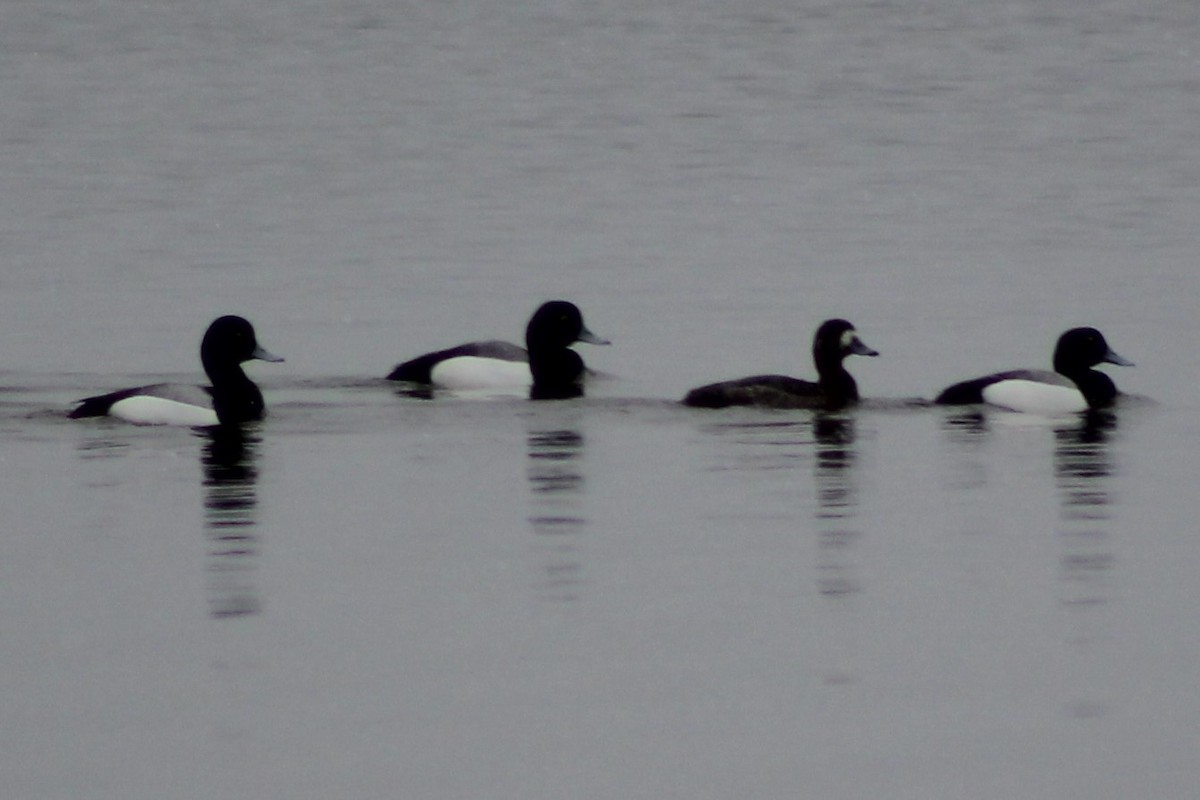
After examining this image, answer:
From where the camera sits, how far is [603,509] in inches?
612

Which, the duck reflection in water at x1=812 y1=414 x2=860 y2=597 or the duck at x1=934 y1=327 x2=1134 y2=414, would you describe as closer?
the duck reflection in water at x1=812 y1=414 x2=860 y2=597

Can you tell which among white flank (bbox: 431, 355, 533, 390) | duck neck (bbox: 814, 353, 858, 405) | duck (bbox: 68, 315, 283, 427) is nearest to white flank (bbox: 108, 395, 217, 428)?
duck (bbox: 68, 315, 283, 427)

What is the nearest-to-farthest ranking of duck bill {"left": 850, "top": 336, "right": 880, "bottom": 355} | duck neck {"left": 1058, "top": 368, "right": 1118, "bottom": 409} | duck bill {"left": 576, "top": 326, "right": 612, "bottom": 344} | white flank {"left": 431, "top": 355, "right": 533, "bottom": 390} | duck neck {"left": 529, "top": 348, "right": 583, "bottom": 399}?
duck bill {"left": 850, "top": 336, "right": 880, "bottom": 355}
duck neck {"left": 1058, "top": 368, "right": 1118, "bottom": 409}
white flank {"left": 431, "top": 355, "right": 533, "bottom": 390}
duck neck {"left": 529, "top": 348, "right": 583, "bottom": 399}
duck bill {"left": 576, "top": 326, "right": 612, "bottom": 344}

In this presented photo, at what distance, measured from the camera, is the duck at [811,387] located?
786 inches

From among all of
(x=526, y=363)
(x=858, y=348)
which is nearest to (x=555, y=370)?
(x=526, y=363)

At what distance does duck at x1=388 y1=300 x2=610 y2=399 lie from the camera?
2241 centimetres

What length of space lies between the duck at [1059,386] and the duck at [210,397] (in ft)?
16.5

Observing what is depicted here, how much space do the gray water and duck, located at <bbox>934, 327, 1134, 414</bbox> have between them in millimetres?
289

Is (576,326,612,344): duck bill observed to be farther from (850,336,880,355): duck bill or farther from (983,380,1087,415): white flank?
(983,380,1087,415): white flank

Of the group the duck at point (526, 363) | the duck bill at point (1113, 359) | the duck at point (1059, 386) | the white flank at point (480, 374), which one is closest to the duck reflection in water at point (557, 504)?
the white flank at point (480, 374)

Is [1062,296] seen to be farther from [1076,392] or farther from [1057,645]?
[1057,645]

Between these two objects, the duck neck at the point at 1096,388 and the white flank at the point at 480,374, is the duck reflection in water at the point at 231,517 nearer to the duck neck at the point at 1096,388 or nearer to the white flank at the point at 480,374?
the white flank at the point at 480,374

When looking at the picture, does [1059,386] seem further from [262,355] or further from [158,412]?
[158,412]

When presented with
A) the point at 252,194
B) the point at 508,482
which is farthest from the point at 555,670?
the point at 252,194
